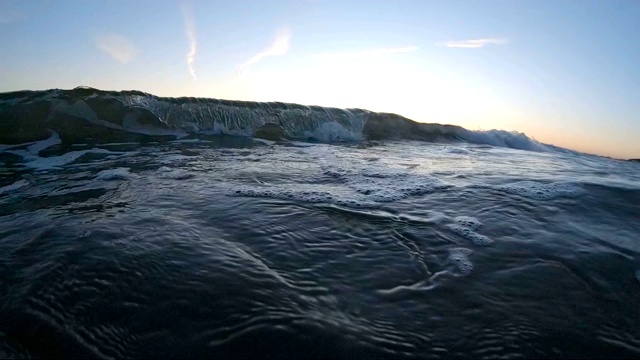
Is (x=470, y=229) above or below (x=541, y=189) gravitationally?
below

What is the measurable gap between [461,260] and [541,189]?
7.56 ft

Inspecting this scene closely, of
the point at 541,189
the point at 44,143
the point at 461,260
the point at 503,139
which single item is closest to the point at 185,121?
the point at 44,143

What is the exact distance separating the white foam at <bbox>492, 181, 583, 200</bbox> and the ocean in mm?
35

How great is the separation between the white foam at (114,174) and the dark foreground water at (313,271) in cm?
29

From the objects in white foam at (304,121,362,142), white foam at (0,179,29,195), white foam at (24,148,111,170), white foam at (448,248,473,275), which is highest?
white foam at (304,121,362,142)

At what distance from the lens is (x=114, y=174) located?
13.0 ft

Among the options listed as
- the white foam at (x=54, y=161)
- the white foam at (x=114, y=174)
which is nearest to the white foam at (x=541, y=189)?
the white foam at (x=114, y=174)

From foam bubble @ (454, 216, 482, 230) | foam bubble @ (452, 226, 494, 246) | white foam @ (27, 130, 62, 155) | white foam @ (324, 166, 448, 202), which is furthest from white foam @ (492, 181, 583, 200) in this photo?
white foam @ (27, 130, 62, 155)

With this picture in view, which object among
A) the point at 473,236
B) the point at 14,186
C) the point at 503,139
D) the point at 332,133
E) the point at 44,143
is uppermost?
the point at 503,139

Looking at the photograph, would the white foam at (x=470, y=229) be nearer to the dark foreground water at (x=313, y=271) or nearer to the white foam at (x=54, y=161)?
the dark foreground water at (x=313, y=271)

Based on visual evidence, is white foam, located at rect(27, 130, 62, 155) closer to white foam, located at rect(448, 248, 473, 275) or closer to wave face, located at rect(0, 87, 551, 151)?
wave face, located at rect(0, 87, 551, 151)

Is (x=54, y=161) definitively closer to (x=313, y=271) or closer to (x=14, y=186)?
(x=14, y=186)

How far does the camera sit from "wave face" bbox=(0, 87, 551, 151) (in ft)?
25.2

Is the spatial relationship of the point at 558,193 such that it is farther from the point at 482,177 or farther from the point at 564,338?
the point at 564,338
